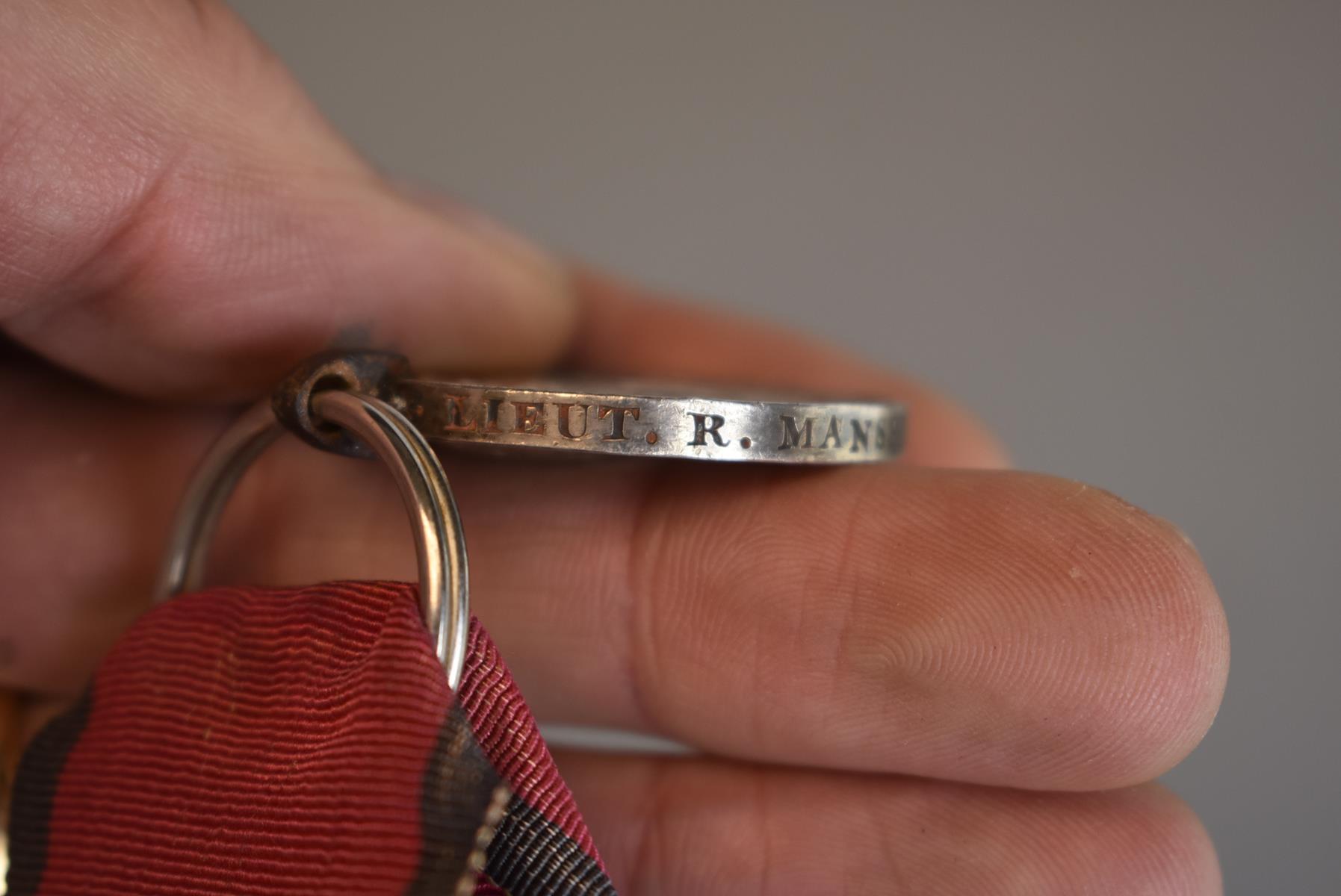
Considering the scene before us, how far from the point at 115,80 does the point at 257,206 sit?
0.41ft

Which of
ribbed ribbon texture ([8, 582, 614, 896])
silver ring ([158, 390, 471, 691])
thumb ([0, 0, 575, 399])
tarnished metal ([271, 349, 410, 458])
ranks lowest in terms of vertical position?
ribbed ribbon texture ([8, 582, 614, 896])

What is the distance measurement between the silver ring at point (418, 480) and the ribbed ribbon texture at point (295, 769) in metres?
0.02

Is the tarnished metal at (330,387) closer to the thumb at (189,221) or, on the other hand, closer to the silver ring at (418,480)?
the silver ring at (418,480)

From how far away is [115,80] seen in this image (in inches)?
26.1

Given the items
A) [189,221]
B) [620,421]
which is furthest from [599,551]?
[189,221]

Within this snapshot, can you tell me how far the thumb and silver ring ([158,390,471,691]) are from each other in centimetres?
11

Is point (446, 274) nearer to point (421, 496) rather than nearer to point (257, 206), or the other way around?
point (257, 206)

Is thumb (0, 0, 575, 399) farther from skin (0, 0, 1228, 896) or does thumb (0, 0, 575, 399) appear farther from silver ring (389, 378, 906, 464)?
silver ring (389, 378, 906, 464)

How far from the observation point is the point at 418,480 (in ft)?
1.95

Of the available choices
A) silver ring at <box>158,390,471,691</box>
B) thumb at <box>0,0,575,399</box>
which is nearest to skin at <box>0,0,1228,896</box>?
thumb at <box>0,0,575,399</box>

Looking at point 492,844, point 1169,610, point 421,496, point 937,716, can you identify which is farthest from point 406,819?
point 1169,610

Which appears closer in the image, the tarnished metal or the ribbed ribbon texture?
the ribbed ribbon texture

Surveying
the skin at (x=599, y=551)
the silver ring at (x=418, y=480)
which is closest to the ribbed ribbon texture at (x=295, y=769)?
the silver ring at (x=418, y=480)

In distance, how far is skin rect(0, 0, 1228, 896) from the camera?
25.3 inches
